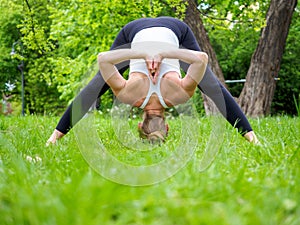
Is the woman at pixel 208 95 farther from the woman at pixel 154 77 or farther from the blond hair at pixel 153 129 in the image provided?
the blond hair at pixel 153 129

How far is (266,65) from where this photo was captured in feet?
29.6

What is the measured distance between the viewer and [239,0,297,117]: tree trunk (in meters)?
8.88

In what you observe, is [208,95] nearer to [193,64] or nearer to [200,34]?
[193,64]

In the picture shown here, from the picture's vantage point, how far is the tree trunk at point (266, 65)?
350 inches

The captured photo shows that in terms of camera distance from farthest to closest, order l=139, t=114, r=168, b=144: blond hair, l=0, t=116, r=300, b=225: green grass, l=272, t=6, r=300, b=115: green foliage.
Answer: l=272, t=6, r=300, b=115: green foliage
l=139, t=114, r=168, b=144: blond hair
l=0, t=116, r=300, b=225: green grass

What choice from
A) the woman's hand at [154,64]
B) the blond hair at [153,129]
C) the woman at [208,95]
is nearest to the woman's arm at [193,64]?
the woman's hand at [154,64]

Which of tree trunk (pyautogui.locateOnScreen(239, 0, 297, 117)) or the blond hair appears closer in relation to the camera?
the blond hair

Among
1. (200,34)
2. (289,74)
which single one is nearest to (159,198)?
(200,34)

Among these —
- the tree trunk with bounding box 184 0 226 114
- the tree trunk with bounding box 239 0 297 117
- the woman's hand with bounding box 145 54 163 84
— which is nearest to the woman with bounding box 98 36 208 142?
the woman's hand with bounding box 145 54 163 84

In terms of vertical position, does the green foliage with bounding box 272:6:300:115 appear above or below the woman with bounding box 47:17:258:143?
below

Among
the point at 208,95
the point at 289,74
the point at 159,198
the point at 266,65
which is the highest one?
the point at 159,198

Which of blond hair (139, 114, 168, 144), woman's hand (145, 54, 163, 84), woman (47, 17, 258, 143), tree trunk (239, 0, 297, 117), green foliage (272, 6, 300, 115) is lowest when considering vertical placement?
green foliage (272, 6, 300, 115)

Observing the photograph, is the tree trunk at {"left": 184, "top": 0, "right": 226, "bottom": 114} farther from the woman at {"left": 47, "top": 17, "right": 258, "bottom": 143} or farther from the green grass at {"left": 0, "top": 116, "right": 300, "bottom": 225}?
the green grass at {"left": 0, "top": 116, "right": 300, "bottom": 225}

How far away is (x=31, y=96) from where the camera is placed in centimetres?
2622
